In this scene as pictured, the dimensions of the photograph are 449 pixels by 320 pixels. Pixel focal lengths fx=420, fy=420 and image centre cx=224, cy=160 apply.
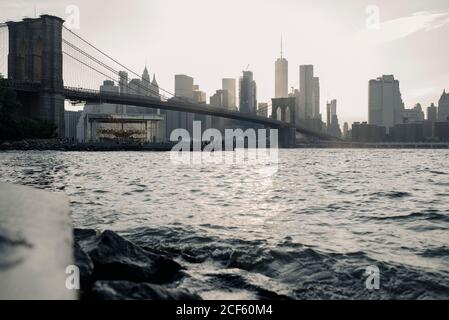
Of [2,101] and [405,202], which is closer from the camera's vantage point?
[405,202]

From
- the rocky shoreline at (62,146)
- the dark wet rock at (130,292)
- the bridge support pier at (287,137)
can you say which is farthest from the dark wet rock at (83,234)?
the bridge support pier at (287,137)

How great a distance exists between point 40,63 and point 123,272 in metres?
78.2

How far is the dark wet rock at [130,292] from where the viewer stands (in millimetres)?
3797

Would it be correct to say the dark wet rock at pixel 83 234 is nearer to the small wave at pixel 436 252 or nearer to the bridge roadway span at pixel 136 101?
the small wave at pixel 436 252

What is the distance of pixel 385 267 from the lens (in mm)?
6082

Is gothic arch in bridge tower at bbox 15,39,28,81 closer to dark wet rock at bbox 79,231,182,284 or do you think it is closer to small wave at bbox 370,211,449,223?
small wave at bbox 370,211,449,223

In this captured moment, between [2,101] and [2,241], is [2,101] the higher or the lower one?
the higher one

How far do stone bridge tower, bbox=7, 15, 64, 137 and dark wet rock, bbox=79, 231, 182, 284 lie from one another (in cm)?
6576

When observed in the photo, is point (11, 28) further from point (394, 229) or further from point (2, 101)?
point (394, 229)

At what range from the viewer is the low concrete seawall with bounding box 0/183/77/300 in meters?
3.45

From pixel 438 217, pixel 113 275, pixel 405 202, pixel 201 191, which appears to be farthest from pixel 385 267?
pixel 201 191

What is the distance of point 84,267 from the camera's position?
Answer: 15.3 ft
